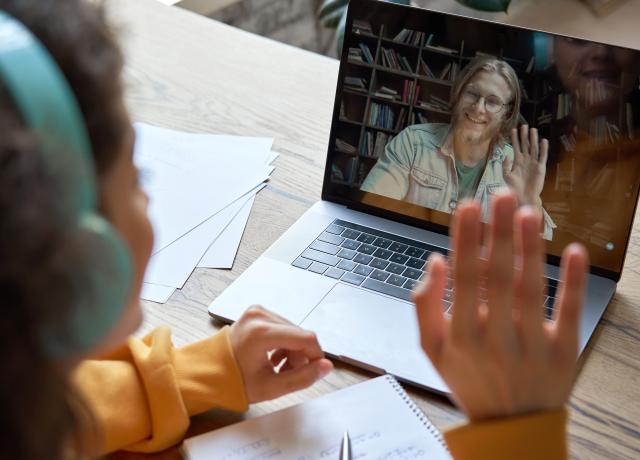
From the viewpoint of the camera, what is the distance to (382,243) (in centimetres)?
99

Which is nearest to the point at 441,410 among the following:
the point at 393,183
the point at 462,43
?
the point at 393,183

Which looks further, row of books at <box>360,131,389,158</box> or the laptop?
row of books at <box>360,131,389,158</box>

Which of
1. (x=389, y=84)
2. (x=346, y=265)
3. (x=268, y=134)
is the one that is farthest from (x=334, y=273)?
(x=268, y=134)

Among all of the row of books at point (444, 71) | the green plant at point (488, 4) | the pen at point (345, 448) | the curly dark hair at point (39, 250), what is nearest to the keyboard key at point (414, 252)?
the row of books at point (444, 71)

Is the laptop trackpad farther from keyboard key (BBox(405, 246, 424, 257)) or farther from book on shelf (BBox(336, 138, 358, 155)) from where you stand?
book on shelf (BBox(336, 138, 358, 155))

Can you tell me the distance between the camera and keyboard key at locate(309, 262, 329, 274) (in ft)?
3.13

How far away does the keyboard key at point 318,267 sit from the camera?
953 mm

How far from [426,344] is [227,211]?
496 millimetres

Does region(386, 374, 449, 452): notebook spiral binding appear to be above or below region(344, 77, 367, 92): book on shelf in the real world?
below

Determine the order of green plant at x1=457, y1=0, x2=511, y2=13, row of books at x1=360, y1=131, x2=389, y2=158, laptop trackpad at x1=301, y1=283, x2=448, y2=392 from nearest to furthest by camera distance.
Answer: laptop trackpad at x1=301, y1=283, x2=448, y2=392
row of books at x1=360, y1=131, x2=389, y2=158
green plant at x1=457, y1=0, x2=511, y2=13

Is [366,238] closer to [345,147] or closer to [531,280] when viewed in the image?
[345,147]

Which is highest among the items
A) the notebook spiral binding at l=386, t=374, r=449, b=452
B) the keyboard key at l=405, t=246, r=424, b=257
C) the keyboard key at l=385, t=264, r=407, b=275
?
the keyboard key at l=405, t=246, r=424, b=257

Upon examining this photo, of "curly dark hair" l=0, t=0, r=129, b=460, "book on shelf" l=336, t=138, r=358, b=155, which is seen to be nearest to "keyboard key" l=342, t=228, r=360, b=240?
"book on shelf" l=336, t=138, r=358, b=155

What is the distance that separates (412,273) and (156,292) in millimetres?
295
